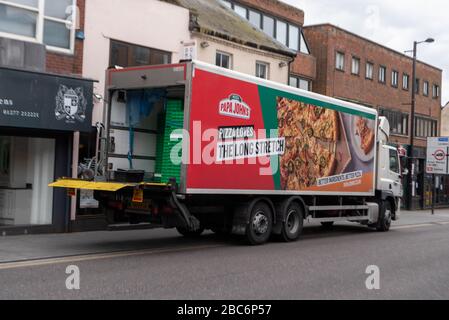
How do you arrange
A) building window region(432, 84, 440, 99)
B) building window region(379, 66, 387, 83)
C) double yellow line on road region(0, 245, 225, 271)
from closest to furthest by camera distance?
double yellow line on road region(0, 245, 225, 271) < building window region(379, 66, 387, 83) < building window region(432, 84, 440, 99)

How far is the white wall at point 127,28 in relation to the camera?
45.5 feet

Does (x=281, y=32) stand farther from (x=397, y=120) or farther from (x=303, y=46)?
(x=397, y=120)

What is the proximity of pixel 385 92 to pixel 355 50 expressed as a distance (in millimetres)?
3813

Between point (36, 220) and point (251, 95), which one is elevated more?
point (251, 95)

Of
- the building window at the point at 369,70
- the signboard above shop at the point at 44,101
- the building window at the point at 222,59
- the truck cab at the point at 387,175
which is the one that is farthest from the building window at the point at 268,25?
the signboard above shop at the point at 44,101

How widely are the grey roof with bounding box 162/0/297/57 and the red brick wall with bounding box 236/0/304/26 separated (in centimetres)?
381

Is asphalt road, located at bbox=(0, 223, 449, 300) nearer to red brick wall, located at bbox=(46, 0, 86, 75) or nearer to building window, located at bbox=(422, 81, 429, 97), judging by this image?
red brick wall, located at bbox=(46, 0, 86, 75)

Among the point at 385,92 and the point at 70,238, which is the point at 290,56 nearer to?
the point at 70,238

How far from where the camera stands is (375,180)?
16250 mm

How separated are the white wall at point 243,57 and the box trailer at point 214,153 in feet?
16.4

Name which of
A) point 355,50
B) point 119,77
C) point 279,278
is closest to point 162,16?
point 119,77

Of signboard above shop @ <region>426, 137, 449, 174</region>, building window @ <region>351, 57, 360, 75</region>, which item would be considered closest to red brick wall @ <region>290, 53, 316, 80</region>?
building window @ <region>351, 57, 360, 75</region>

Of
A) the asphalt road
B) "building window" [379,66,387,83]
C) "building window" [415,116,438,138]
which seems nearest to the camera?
the asphalt road

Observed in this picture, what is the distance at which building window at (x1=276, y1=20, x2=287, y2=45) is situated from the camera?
26455 millimetres
